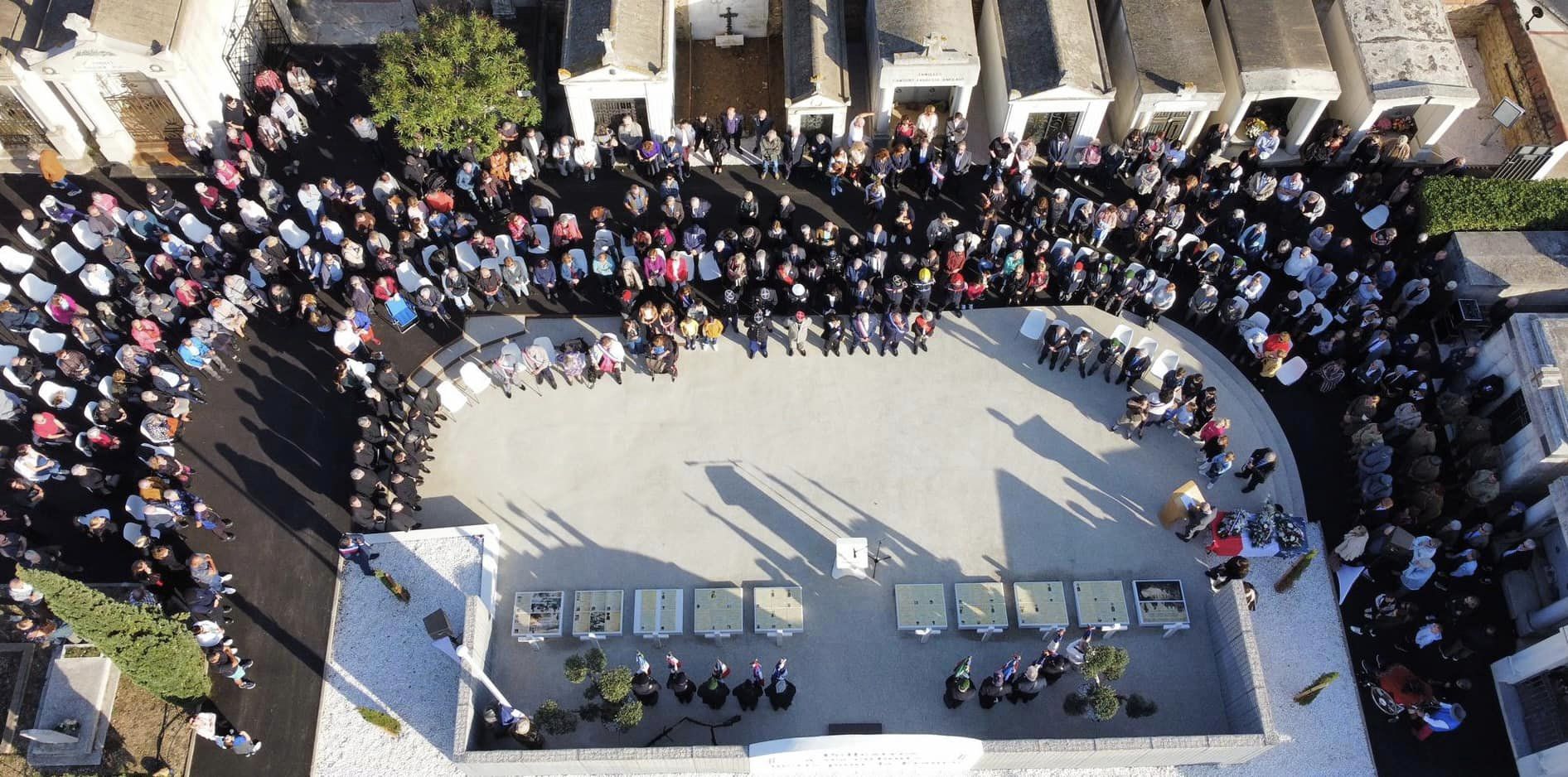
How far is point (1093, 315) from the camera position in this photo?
92.9 ft

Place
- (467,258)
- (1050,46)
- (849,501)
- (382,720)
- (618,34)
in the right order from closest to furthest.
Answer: (382,720), (849,501), (467,258), (618,34), (1050,46)

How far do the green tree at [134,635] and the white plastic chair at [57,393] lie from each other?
7.19 meters

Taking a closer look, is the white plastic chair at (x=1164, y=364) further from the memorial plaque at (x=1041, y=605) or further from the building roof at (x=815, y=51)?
the building roof at (x=815, y=51)

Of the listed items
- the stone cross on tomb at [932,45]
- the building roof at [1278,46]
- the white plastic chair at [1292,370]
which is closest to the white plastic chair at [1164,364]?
the white plastic chair at [1292,370]

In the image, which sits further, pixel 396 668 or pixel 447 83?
pixel 447 83

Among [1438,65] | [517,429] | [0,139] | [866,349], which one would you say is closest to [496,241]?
[517,429]

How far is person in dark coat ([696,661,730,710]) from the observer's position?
2241 centimetres

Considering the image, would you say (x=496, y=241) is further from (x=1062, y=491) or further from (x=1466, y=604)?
(x=1466, y=604)

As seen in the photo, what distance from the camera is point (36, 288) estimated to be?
2731 cm

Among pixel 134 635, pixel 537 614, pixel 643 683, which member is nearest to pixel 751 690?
pixel 643 683

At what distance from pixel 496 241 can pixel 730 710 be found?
1351cm

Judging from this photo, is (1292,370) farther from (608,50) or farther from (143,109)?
(143,109)

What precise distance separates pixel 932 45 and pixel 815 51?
330 centimetres

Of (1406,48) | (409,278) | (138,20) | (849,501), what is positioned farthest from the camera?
(1406,48)
